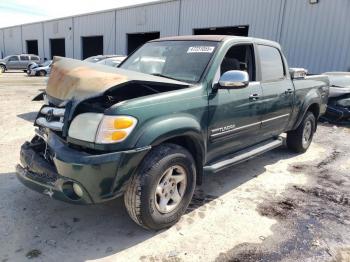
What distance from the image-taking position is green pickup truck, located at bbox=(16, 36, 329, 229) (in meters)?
2.78

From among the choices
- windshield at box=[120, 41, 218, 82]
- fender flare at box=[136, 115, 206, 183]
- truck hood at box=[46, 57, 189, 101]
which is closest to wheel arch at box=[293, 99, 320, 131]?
windshield at box=[120, 41, 218, 82]

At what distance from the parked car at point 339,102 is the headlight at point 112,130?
25.8 ft

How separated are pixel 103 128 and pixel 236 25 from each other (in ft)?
52.1

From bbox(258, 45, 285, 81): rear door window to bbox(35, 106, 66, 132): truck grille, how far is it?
2.76 m

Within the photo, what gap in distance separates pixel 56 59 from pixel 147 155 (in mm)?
1804

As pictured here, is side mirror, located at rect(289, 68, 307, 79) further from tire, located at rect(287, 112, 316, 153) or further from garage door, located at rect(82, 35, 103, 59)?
garage door, located at rect(82, 35, 103, 59)

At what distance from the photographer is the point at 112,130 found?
2.76 m

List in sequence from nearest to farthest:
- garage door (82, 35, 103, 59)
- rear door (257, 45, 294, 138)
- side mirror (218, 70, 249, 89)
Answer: side mirror (218, 70, 249, 89) < rear door (257, 45, 294, 138) < garage door (82, 35, 103, 59)

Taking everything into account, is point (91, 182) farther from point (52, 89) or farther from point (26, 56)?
point (26, 56)

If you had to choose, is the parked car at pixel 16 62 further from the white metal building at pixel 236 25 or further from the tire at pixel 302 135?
the tire at pixel 302 135

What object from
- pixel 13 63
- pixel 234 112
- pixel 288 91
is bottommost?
pixel 13 63

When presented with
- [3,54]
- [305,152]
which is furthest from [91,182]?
[3,54]

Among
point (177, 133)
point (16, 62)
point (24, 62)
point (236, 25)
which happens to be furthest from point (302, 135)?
point (16, 62)

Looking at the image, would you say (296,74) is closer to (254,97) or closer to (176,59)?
(254,97)
